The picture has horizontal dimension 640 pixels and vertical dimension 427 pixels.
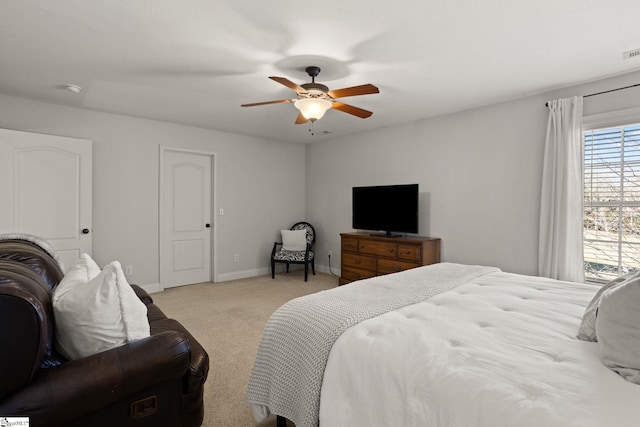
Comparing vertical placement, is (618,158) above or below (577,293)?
above

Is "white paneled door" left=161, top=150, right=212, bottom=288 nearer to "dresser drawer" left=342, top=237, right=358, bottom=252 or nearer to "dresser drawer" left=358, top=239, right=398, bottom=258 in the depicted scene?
"dresser drawer" left=342, top=237, right=358, bottom=252

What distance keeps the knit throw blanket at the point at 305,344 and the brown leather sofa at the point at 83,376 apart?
0.30 m

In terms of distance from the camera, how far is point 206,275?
207 inches

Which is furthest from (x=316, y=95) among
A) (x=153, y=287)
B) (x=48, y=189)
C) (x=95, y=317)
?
(x=153, y=287)

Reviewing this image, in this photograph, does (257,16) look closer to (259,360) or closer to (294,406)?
(259,360)

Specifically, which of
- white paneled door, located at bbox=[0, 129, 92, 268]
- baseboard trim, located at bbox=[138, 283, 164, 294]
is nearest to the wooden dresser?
baseboard trim, located at bbox=[138, 283, 164, 294]

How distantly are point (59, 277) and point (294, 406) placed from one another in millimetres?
1532

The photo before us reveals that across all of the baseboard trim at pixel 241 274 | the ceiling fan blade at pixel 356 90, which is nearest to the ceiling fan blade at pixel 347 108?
the ceiling fan blade at pixel 356 90

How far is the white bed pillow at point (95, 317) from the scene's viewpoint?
132 cm

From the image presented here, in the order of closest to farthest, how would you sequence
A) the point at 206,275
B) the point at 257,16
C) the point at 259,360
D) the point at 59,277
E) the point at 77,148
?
the point at 259,360 < the point at 59,277 < the point at 257,16 < the point at 77,148 < the point at 206,275

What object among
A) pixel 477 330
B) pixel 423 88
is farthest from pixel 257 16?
pixel 477 330

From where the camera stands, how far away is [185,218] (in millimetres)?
4988

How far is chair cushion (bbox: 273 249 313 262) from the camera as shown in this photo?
535 centimetres

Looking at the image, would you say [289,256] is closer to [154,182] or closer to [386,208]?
[386,208]
